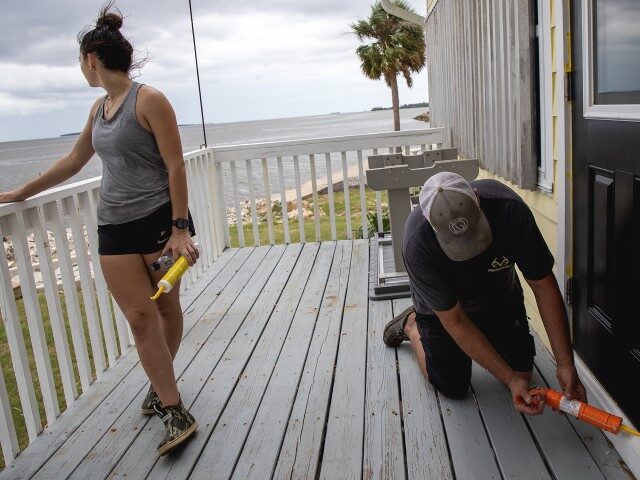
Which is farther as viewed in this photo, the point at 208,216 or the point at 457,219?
the point at 208,216

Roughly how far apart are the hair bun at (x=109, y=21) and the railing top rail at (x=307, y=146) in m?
3.17

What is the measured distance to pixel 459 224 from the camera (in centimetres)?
175

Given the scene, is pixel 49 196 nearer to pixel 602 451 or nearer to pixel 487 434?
pixel 487 434

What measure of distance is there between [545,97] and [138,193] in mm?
1748

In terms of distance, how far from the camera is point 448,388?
2.32m

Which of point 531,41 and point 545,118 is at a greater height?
point 531,41

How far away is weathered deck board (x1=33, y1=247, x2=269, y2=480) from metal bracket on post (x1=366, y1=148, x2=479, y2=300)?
3.91 feet

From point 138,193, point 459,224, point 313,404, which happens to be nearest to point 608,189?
point 459,224

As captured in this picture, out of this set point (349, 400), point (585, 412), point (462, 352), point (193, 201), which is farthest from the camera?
point (193, 201)

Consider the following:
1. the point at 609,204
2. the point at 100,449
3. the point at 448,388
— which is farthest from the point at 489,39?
the point at 100,449

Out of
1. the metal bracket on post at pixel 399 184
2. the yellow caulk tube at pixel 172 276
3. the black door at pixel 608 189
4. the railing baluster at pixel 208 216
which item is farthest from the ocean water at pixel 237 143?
the black door at pixel 608 189

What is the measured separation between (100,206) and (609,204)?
1.80m

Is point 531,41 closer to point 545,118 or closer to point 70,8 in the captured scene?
point 545,118

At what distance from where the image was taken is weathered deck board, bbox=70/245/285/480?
2.15 m
